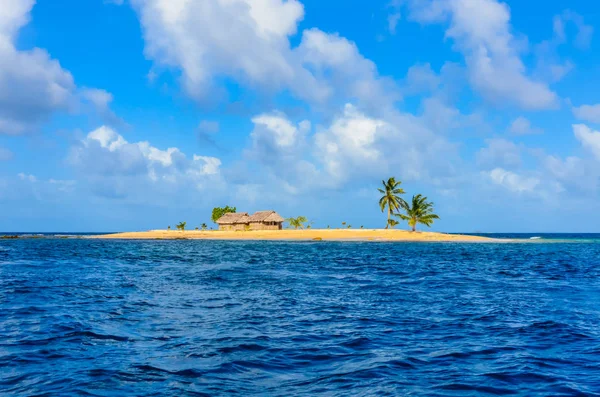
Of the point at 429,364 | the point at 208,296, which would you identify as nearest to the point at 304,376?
the point at 429,364

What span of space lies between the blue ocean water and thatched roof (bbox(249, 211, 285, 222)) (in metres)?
92.9

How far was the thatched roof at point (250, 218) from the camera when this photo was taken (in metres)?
121

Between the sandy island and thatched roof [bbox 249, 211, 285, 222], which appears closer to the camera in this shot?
the sandy island

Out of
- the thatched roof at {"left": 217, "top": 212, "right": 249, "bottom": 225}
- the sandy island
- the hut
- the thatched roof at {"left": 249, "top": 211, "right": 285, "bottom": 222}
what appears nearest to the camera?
the sandy island

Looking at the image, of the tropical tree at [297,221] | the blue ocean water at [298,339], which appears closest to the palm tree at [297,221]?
the tropical tree at [297,221]

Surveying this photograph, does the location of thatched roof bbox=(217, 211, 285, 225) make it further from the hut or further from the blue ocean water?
the blue ocean water

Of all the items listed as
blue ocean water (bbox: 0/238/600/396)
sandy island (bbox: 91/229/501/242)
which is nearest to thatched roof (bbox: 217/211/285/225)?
sandy island (bbox: 91/229/501/242)

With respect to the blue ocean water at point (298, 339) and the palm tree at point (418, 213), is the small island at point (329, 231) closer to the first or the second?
the palm tree at point (418, 213)

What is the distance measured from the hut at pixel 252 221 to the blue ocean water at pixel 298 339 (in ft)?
306

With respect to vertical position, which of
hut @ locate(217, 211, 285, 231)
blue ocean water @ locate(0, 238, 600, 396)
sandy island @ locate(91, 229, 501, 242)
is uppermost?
hut @ locate(217, 211, 285, 231)

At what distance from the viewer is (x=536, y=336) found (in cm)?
1465

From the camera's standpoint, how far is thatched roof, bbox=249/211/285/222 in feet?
396

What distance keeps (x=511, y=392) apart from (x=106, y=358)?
9320 millimetres

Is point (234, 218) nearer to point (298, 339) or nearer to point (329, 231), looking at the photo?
point (329, 231)
